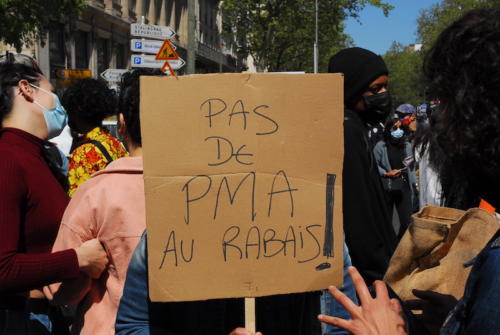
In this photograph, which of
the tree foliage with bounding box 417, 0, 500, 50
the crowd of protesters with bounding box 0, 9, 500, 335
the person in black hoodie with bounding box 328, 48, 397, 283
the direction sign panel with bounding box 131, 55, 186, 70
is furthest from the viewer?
the tree foliage with bounding box 417, 0, 500, 50

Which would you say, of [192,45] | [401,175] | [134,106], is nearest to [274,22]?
[192,45]

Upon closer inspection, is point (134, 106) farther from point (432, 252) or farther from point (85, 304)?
point (432, 252)

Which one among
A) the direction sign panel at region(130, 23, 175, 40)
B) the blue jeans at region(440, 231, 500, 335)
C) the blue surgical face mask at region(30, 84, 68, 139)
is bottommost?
the blue jeans at region(440, 231, 500, 335)

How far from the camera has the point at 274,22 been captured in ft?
95.6

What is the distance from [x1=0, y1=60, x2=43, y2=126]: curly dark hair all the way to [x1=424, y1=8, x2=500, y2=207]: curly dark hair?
69.4 inches

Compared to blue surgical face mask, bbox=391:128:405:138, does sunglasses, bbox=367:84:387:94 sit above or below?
above

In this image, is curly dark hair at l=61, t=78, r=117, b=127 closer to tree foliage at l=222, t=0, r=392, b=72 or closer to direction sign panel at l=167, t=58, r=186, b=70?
direction sign panel at l=167, t=58, r=186, b=70

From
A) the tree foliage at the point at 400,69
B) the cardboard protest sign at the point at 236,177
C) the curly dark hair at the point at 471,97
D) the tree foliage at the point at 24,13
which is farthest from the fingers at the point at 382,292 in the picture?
the tree foliage at the point at 400,69

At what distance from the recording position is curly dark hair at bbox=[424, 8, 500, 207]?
1.19 metres

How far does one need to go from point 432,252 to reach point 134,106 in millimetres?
1273

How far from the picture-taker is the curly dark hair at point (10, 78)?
2.36 m

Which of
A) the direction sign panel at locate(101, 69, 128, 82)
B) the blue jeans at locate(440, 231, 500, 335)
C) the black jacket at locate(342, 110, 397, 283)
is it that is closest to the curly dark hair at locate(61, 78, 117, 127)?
the black jacket at locate(342, 110, 397, 283)

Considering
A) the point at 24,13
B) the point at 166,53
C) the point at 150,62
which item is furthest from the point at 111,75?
the point at 24,13

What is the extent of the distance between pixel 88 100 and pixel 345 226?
90.9 inches
